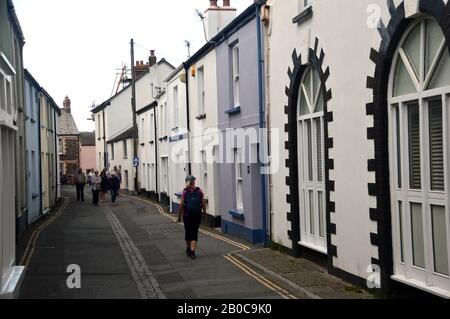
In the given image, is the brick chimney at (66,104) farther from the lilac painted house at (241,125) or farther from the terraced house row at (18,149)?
the lilac painted house at (241,125)

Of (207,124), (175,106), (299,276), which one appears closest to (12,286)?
(299,276)

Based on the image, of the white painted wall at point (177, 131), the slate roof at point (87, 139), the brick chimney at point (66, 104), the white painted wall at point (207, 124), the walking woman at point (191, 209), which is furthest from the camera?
the brick chimney at point (66, 104)

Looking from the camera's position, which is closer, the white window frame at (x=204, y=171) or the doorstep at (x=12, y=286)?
the doorstep at (x=12, y=286)

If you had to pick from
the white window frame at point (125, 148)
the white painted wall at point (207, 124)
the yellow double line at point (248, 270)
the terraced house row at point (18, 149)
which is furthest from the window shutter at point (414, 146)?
the white window frame at point (125, 148)

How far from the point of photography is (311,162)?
1093 cm

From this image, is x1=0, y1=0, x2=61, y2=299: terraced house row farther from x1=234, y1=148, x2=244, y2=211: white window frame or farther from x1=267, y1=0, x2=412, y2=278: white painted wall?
x1=234, y1=148, x2=244, y2=211: white window frame

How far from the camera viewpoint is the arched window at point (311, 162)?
34.4 feet

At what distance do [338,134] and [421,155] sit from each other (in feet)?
7.37

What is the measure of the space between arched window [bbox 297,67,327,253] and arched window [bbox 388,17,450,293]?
8.62 feet

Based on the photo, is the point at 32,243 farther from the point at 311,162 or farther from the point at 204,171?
the point at 311,162

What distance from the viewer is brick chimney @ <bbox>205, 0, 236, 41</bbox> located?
20422 millimetres

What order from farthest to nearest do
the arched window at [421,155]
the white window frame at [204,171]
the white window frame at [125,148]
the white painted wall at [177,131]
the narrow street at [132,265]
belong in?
the white window frame at [125,148] < the white painted wall at [177,131] < the white window frame at [204,171] < the narrow street at [132,265] < the arched window at [421,155]

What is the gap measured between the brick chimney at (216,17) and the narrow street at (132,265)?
6.66m
